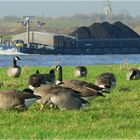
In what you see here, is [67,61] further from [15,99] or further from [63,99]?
[63,99]

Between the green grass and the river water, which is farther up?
the green grass

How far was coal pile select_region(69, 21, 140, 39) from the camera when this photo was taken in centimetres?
14250

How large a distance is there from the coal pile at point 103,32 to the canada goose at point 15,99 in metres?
124

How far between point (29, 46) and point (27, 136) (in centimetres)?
10866

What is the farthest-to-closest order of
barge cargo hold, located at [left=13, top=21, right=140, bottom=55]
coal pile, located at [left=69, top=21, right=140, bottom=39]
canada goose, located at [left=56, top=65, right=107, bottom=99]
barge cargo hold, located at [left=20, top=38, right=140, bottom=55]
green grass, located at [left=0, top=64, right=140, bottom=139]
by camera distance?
coal pile, located at [left=69, top=21, right=140, bottom=39]
barge cargo hold, located at [left=13, top=21, right=140, bottom=55]
barge cargo hold, located at [left=20, top=38, right=140, bottom=55]
canada goose, located at [left=56, top=65, right=107, bottom=99]
green grass, located at [left=0, top=64, right=140, bottom=139]

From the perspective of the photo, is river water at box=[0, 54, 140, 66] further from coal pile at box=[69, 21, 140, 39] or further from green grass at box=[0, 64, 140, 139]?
coal pile at box=[69, 21, 140, 39]

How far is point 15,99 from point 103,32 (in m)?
132

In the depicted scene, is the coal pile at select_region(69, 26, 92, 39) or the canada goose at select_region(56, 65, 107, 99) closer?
the canada goose at select_region(56, 65, 107, 99)

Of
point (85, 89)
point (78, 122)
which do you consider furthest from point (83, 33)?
point (78, 122)

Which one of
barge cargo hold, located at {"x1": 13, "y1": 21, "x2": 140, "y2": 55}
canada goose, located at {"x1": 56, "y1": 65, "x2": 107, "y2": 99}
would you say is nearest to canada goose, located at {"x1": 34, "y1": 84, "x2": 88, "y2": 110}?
canada goose, located at {"x1": 56, "y1": 65, "x2": 107, "y2": 99}

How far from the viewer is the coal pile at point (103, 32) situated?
14250 cm

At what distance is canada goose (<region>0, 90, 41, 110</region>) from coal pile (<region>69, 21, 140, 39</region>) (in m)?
124

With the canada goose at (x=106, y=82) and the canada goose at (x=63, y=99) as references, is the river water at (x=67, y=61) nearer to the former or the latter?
the canada goose at (x=106, y=82)

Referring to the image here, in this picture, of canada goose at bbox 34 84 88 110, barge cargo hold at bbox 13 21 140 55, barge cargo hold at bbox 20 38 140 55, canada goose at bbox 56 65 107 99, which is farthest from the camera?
barge cargo hold at bbox 13 21 140 55
